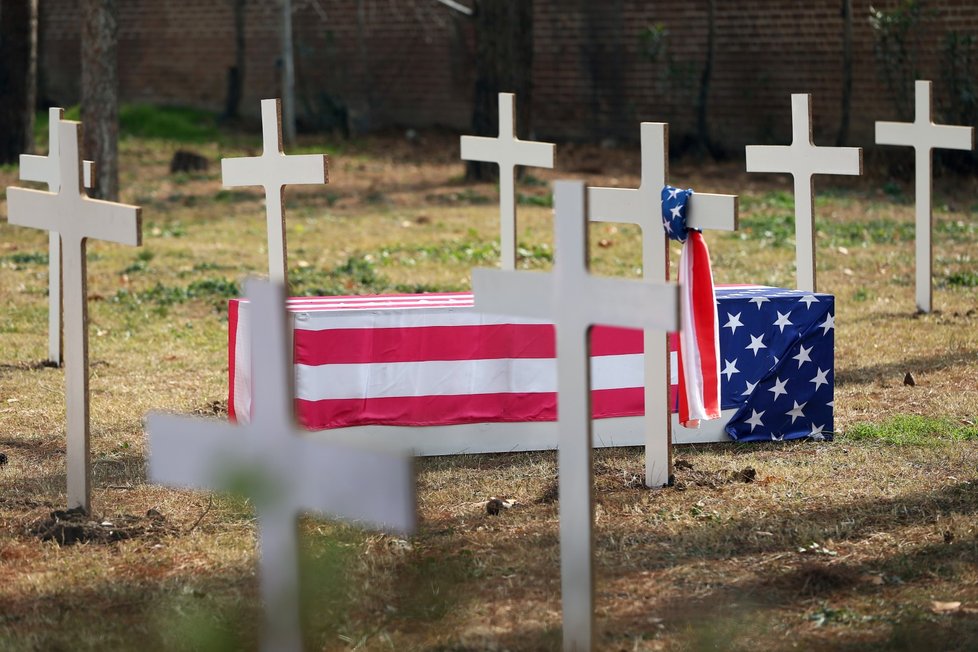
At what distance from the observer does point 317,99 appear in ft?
74.9

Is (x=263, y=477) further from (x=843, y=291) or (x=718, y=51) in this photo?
(x=718, y=51)

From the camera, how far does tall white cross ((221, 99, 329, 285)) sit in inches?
275

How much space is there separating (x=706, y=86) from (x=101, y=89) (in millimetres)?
8817

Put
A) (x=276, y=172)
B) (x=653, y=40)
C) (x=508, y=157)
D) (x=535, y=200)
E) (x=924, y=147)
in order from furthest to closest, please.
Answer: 1. (x=653, y=40)
2. (x=535, y=200)
3. (x=924, y=147)
4. (x=508, y=157)
5. (x=276, y=172)

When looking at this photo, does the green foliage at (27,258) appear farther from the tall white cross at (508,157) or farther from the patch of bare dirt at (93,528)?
the patch of bare dirt at (93,528)

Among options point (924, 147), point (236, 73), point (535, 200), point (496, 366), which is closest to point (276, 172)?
point (496, 366)

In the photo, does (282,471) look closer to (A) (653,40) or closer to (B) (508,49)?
(B) (508,49)

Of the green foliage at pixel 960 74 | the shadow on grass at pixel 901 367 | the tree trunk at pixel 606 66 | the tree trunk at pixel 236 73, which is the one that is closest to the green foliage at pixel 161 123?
the tree trunk at pixel 236 73

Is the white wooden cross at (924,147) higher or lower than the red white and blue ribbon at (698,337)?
higher

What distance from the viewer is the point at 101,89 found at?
13.5 meters

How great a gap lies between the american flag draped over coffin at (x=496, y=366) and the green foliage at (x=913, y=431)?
0.66 ft

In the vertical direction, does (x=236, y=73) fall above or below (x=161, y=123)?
above

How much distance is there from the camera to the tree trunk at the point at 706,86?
18.9m

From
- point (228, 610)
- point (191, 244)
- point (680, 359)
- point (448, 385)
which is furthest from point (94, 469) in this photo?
point (191, 244)
